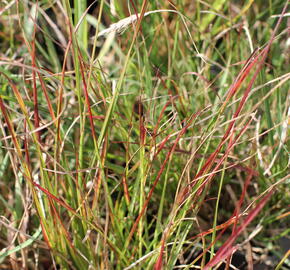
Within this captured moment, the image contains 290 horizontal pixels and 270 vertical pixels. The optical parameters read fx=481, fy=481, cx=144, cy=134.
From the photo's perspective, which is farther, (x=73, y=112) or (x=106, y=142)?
(x=73, y=112)

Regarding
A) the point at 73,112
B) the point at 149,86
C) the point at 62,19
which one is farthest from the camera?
the point at 62,19

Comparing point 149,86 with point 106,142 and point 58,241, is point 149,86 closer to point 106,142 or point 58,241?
point 106,142

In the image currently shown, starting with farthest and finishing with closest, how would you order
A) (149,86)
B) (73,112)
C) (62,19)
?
(62,19) < (73,112) < (149,86)

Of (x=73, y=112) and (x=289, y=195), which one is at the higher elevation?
(x=73, y=112)

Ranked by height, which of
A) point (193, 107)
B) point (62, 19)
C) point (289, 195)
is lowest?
point (289, 195)

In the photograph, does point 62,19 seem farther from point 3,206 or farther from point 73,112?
point 3,206

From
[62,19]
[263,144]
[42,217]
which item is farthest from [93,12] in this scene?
[42,217]

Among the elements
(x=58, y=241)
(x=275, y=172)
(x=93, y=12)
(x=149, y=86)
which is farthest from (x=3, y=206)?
(x=93, y=12)
